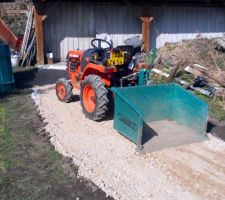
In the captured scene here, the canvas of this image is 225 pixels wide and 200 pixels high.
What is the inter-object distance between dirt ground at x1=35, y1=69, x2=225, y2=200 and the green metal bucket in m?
0.20

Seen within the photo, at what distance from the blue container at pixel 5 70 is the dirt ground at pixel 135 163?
238 centimetres

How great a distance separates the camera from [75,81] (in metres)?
7.98

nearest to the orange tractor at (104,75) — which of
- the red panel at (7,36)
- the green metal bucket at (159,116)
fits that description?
the green metal bucket at (159,116)

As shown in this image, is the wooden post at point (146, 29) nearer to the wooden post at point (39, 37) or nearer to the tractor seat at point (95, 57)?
the wooden post at point (39, 37)

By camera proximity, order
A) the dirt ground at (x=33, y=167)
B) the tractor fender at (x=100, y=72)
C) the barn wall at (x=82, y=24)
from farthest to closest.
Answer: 1. the barn wall at (x=82, y=24)
2. the tractor fender at (x=100, y=72)
3. the dirt ground at (x=33, y=167)

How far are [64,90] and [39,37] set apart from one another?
4677 mm

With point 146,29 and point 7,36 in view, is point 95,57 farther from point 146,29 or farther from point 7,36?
point 7,36

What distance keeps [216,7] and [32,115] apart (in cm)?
1067

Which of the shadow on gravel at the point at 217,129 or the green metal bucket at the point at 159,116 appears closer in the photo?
the green metal bucket at the point at 159,116

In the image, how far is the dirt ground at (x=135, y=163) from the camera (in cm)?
466

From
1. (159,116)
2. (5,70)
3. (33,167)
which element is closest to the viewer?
(33,167)

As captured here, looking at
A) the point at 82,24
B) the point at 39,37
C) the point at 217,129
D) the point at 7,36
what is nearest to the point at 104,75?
the point at 217,129

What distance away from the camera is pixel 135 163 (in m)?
5.33

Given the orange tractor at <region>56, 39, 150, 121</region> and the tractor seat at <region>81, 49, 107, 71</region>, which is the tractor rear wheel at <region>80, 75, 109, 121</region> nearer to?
the orange tractor at <region>56, 39, 150, 121</region>
